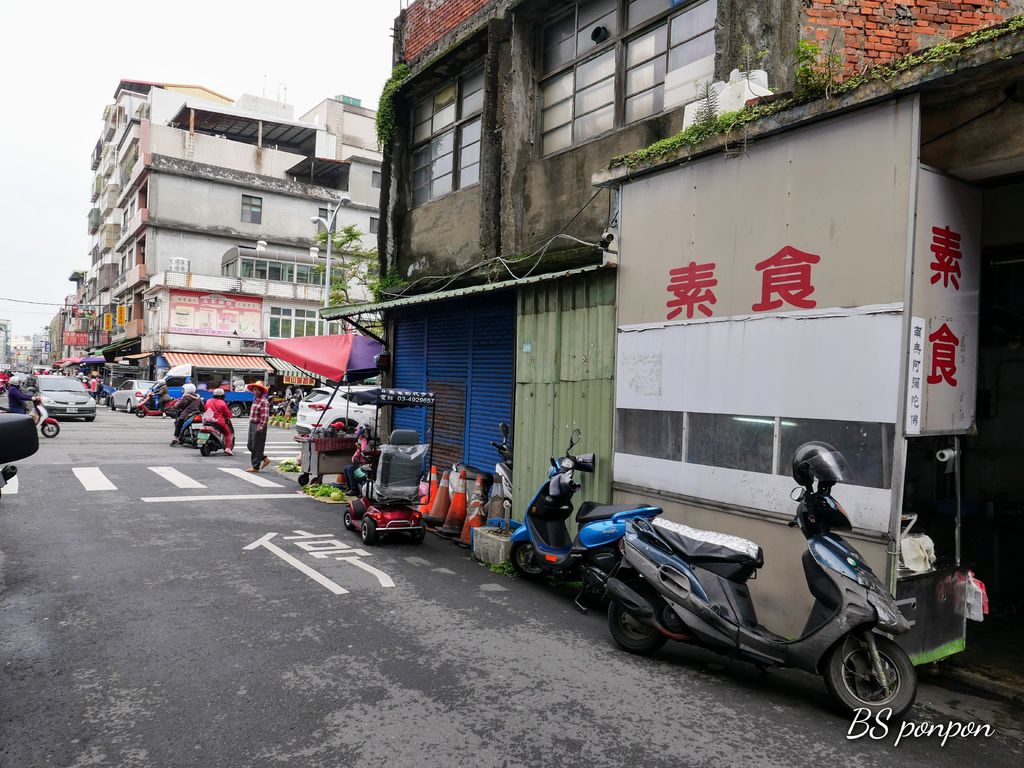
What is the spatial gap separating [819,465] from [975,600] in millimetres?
1967

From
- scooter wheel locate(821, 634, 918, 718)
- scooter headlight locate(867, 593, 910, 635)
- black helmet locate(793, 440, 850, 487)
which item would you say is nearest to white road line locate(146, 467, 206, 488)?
black helmet locate(793, 440, 850, 487)

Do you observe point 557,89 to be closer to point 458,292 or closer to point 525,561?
point 458,292

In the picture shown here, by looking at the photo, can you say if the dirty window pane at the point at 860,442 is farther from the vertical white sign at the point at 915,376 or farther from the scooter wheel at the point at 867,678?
the scooter wheel at the point at 867,678

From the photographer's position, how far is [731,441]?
6145 millimetres

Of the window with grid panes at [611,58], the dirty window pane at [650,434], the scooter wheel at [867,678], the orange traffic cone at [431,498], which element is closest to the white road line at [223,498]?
the orange traffic cone at [431,498]

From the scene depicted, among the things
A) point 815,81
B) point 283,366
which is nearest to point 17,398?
point 283,366

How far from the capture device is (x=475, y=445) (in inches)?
437

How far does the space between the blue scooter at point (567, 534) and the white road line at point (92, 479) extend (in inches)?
328

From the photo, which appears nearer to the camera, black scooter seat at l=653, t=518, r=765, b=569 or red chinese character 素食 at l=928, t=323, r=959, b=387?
black scooter seat at l=653, t=518, r=765, b=569

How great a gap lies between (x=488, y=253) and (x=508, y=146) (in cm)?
165

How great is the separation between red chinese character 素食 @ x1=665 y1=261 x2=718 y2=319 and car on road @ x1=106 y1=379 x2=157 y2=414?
31.7m

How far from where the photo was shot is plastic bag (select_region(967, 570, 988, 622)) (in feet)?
17.2

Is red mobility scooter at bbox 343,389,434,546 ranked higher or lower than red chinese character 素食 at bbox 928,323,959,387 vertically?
lower

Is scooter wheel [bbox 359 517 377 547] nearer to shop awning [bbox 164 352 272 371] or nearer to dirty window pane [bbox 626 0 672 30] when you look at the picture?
dirty window pane [bbox 626 0 672 30]
